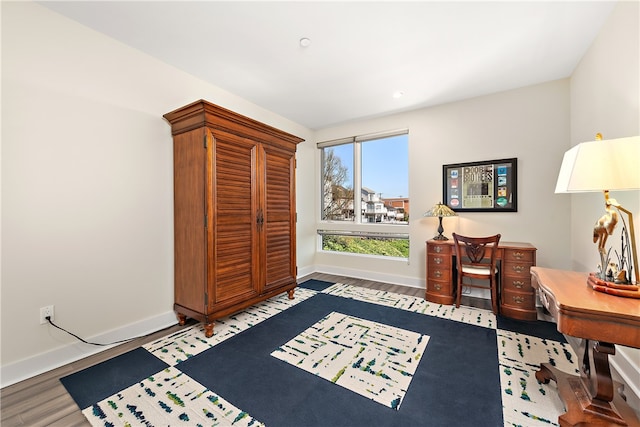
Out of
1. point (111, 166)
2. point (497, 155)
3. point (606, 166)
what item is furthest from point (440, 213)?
point (111, 166)

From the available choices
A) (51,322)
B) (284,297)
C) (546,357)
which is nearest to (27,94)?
(51,322)

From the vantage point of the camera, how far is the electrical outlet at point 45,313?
1.89 m

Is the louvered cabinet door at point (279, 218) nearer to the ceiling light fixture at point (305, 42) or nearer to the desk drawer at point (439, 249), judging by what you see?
the ceiling light fixture at point (305, 42)

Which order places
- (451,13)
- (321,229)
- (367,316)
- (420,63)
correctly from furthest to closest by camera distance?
(321,229) < (367,316) < (420,63) < (451,13)

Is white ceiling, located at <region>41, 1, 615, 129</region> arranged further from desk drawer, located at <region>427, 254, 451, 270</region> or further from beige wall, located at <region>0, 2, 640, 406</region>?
desk drawer, located at <region>427, 254, 451, 270</region>

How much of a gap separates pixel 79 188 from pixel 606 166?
349cm

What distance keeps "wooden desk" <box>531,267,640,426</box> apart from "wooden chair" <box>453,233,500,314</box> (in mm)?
1201

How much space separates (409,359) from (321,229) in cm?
305

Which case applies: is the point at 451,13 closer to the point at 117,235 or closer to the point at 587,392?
the point at 587,392

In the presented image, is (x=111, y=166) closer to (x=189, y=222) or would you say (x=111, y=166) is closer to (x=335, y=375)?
(x=189, y=222)

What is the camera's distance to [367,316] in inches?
111

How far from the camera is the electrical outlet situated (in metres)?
1.89

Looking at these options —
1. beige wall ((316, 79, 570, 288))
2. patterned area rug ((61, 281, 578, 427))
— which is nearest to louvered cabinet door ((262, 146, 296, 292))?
patterned area rug ((61, 281, 578, 427))

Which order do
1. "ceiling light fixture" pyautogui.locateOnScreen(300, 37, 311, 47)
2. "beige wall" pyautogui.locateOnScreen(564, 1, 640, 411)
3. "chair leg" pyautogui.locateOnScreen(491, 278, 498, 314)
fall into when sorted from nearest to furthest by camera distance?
1. "beige wall" pyautogui.locateOnScreen(564, 1, 640, 411)
2. "ceiling light fixture" pyautogui.locateOnScreen(300, 37, 311, 47)
3. "chair leg" pyautogui.locateOnScreen(491, 278, 498, 314)
